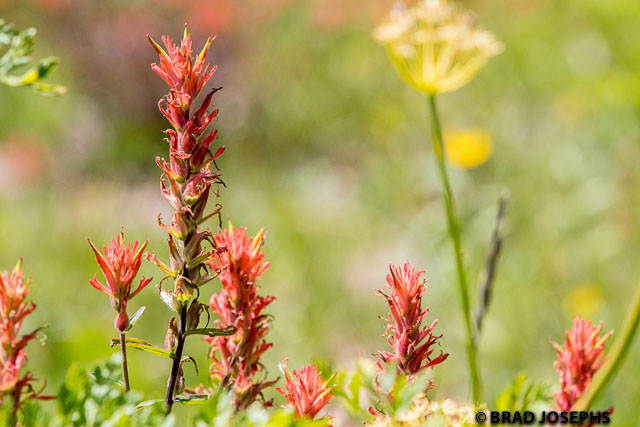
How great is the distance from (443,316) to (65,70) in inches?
211

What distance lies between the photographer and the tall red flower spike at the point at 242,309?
896 millimetres

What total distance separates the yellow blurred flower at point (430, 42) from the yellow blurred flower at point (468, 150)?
9.52ft

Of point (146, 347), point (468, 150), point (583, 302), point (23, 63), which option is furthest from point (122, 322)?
point (468, 150)

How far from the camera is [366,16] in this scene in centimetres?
808

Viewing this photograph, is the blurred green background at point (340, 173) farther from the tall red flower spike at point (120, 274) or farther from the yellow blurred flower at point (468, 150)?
the tall red flower spike at point (120, 274)

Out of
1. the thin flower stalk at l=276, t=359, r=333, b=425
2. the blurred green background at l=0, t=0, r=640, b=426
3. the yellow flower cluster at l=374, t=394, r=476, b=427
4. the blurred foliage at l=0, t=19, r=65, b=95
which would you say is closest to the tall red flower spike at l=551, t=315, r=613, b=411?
the yellow flower cluster at l=374, t=394, r=476, b=427

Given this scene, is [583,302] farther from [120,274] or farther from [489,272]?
[120,274]

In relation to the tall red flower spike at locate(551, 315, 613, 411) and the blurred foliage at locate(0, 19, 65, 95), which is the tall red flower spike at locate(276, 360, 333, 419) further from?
the blurred foliage at locate(0, 19, 65, 95)

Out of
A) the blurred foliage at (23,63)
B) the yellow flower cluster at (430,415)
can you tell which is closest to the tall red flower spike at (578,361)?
the yellow flower cluster at (430,415)

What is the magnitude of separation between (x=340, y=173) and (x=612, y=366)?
17.9 feet

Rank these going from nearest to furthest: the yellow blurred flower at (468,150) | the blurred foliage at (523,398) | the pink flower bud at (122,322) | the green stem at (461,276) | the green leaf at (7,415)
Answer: the green leaf at (7,415), the pink flower bud at (122,322), the blurred foliage at (523,398), the green stem at (461,276), the yellow blurred flower at (468,150)

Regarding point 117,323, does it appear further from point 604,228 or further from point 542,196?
point 542,196

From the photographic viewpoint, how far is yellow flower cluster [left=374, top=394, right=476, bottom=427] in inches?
31.0

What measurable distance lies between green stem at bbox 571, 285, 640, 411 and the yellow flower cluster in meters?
0.15
